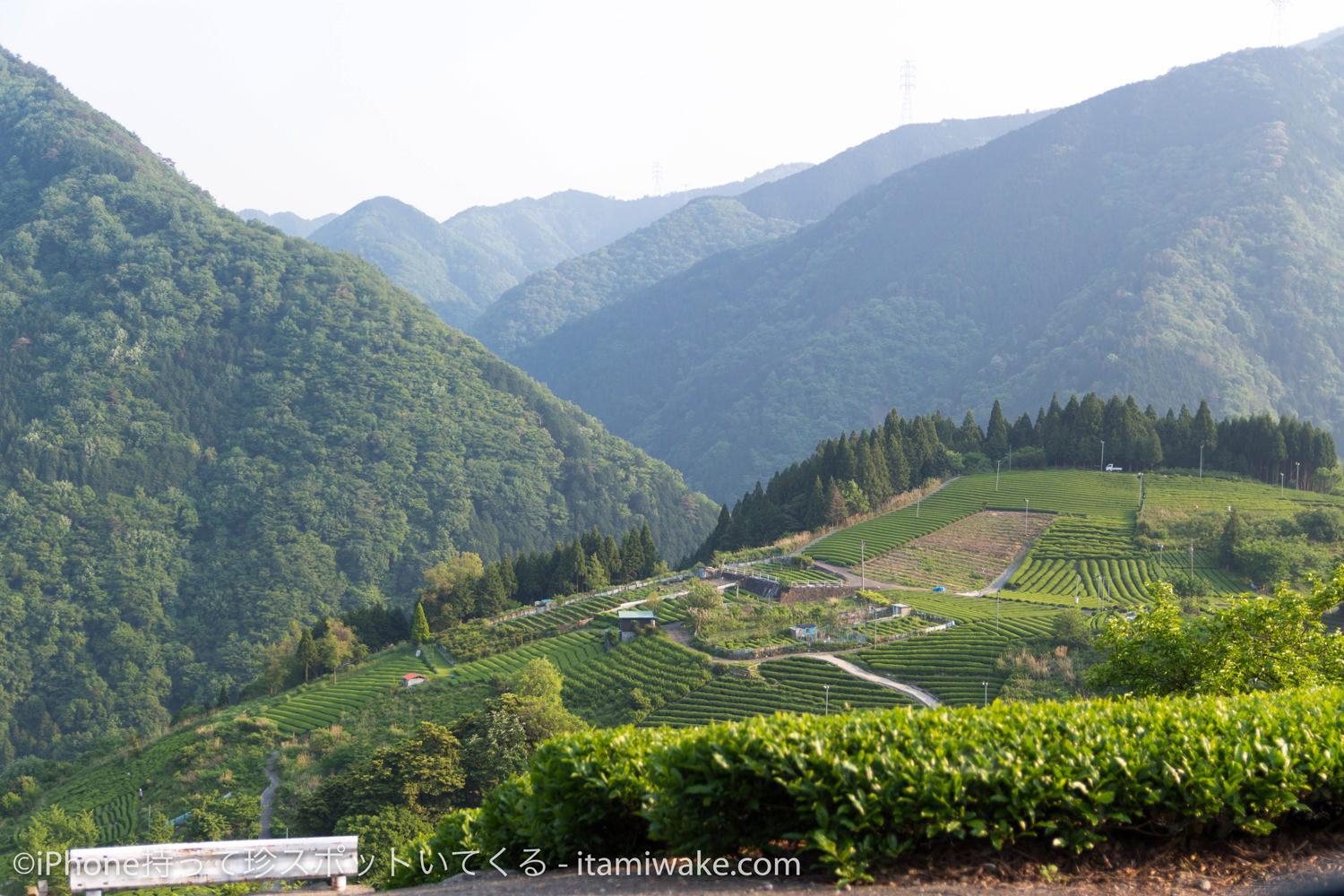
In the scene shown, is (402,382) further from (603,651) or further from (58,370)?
(603,651)

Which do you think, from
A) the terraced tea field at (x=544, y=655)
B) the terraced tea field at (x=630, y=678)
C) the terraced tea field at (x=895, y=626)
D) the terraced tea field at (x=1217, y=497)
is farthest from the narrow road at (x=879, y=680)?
the terraced tea field at (x=1217, y=497)

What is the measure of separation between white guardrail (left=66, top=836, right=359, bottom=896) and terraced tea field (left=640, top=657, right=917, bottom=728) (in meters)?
26.7

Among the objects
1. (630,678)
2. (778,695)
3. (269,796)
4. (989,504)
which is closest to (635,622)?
(630,678)

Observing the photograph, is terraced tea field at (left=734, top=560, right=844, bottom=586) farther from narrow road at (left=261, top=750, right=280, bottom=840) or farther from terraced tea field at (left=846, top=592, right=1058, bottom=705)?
narrow road at (left=261, top=750, right=280, bottom=840)

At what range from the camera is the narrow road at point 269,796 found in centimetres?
3534

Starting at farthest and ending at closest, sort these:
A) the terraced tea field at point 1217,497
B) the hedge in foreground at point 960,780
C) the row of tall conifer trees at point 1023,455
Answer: the row of tall conifer trees at point 1023,455, the terraced tea field at point 1217,497, the hedge in foreground at point 960,780

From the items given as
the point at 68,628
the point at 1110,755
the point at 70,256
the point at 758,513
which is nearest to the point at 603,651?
the point at 758,513

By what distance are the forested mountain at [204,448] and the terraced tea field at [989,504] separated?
64.5m

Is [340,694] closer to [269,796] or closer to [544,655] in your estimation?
[269,796]

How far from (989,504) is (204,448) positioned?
11429cm

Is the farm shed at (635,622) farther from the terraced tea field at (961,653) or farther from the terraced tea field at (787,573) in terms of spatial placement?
the terraced tea field at (961,653)

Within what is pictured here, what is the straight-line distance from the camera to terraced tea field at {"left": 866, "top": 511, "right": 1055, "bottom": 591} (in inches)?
2143

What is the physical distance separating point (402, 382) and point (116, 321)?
4790 cm

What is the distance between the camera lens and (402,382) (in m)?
141
